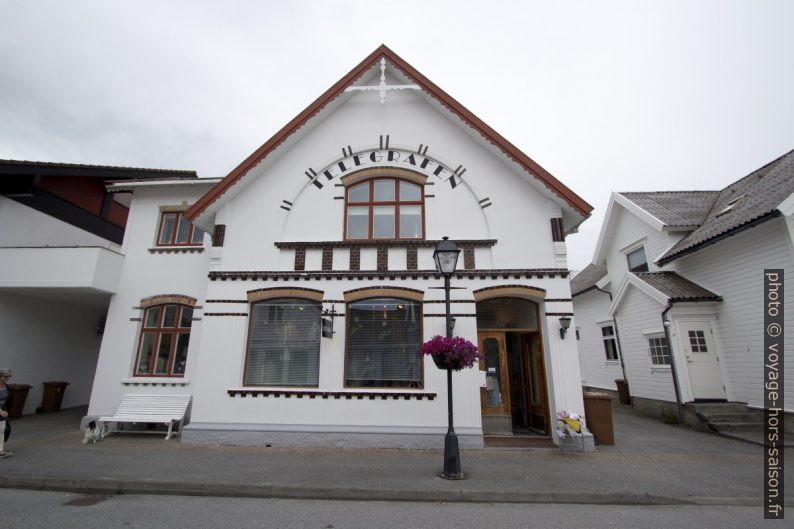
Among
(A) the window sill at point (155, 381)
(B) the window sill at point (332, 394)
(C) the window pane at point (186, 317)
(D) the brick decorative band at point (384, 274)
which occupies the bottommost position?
(B) the window sill at point (332, 394)

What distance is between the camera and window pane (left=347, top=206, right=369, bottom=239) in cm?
974

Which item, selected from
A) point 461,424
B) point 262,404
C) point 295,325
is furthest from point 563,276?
point 262,404

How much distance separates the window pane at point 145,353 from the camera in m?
10.6

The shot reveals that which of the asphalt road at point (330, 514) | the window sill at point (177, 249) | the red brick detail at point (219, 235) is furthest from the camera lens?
the window sill at point (177, 249)

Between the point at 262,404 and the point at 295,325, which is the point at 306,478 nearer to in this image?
the point at 262,404

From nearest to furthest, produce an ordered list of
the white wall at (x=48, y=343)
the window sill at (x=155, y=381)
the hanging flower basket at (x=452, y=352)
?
the hanging flower basket at (x=452, y=352) < the window sill at (x=155, y=381) < the white wall at (x=48, y=343)

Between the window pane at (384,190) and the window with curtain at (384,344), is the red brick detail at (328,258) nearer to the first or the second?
the window with curtain at (384,344)

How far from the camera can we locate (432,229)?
9516mm

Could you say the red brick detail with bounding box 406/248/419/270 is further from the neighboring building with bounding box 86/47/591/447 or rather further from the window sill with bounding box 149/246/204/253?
the window sill with bounding box 149/246/204/253

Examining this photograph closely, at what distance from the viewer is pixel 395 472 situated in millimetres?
6559

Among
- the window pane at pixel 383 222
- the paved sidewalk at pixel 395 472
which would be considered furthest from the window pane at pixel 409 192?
the paved sidewalk at pixel 395 472

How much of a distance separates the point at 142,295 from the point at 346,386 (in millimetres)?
6970

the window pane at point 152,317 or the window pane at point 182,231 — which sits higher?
the window pane at point 182,231

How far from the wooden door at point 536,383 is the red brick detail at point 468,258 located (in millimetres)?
2356
